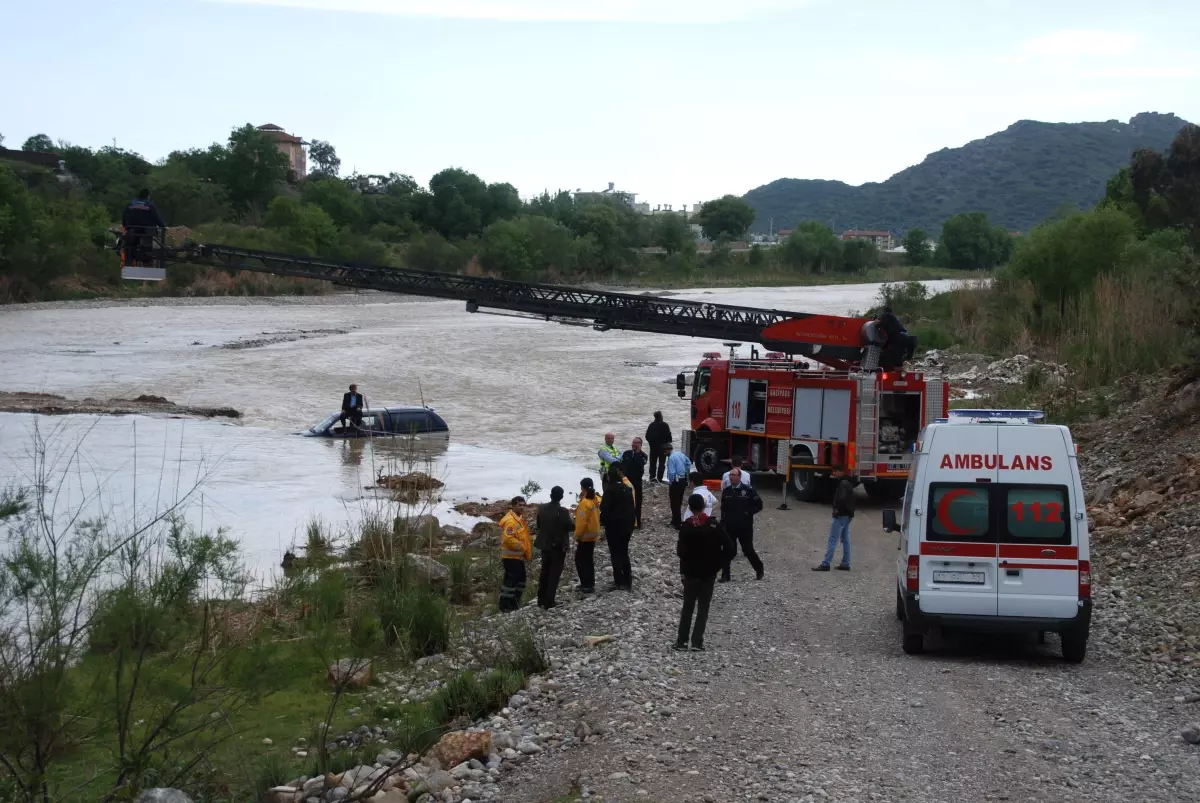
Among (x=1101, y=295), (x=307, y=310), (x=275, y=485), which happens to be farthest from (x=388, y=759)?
(x=307, y=310)

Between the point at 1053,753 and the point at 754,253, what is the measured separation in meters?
155

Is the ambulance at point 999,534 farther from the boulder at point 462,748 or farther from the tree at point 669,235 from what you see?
the tree at point 669,235

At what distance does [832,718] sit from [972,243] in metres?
183

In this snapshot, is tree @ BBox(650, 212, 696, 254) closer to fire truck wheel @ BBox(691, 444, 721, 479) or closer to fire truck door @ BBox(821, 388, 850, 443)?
fire truck wheel @ BBox(691, 444, 721, 479)

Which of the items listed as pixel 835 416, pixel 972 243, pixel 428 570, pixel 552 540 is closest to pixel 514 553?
pixel 552 540

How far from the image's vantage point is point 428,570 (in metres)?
17.8

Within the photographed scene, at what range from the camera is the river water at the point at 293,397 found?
26000 mm

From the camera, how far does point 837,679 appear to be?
450 inches

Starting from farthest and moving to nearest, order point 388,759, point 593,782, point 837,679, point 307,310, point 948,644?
point 307,310, point 948,644, point 837,679, point 388,759, point 593,782

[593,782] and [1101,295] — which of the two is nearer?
[593,782]

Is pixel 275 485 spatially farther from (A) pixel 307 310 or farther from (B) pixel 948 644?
(A) pixel 307 310

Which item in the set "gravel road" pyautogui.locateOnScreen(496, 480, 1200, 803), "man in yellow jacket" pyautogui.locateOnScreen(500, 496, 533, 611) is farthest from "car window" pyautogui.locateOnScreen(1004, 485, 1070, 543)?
"man in yellow jacket" pyautogui.locateOnScreen(500, 496, 533, 611)

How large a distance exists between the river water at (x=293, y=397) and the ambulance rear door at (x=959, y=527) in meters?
8.28

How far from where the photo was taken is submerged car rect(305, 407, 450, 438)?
32656mm
